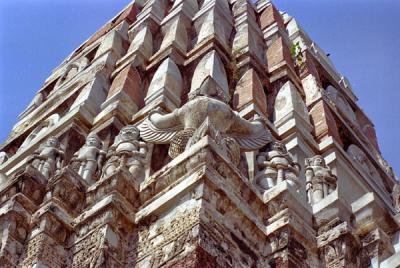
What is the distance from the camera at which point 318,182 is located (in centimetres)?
930

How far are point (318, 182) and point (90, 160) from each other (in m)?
2.46

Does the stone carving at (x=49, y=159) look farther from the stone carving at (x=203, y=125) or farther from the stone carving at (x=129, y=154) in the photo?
the stone carving at (x=203, y=125)

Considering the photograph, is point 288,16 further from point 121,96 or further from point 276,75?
point 121,96

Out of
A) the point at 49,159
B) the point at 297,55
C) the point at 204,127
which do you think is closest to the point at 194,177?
the point at 204,127

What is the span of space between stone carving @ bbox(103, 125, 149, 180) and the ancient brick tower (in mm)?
18

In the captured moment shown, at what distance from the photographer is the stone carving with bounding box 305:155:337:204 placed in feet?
29.9

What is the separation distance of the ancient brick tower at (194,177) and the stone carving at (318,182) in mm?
17

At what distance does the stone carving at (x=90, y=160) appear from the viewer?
370 inches

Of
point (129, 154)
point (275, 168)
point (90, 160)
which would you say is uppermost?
point (90, 160)

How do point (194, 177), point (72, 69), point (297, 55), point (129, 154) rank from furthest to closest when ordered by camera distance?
point (72, 69)
point (297, 55)
point (129, 154)
point (194, 177)

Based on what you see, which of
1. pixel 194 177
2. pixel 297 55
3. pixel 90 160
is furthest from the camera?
pixel 297 55

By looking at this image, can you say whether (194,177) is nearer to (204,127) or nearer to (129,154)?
(204,127)

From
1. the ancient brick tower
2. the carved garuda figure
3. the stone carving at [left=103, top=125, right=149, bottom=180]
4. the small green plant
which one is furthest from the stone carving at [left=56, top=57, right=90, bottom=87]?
the carved garuda figure

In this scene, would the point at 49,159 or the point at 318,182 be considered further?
the point at 49,159
